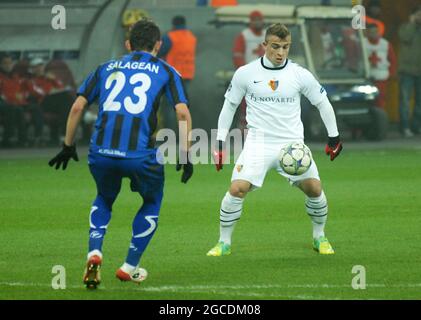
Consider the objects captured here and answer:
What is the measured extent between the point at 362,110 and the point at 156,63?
14876 millimetres

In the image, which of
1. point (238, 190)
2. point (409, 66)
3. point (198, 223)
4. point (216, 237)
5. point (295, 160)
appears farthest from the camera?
point (409, 66)

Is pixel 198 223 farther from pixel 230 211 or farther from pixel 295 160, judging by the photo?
pixel 295 160

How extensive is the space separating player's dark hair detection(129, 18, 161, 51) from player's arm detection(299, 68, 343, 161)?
208cm

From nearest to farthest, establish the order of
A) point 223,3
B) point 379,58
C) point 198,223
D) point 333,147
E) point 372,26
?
point 333,147
point 198,223
point 372,26
point 379,58
point 223,3

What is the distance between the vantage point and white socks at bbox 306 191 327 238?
11.7m

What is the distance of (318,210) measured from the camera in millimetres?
11711

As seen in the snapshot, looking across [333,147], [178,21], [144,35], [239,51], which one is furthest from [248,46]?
[144,35]

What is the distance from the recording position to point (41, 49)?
24.8 meters

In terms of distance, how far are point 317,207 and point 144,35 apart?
273 cm

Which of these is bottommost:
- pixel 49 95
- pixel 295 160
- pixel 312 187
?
pixel 312 187

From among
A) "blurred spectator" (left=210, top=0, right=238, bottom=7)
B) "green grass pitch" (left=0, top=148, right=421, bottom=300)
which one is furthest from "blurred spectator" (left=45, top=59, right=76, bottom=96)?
"green grass pitch" (left=0, top=148, right=421, bottom=300)

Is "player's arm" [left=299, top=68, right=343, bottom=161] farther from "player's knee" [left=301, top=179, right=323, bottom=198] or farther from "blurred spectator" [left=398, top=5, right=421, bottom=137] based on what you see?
"blurred spectator" [left=398, top=5, right=421, bottom=137]

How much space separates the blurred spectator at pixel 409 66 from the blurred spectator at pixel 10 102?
7418mm
